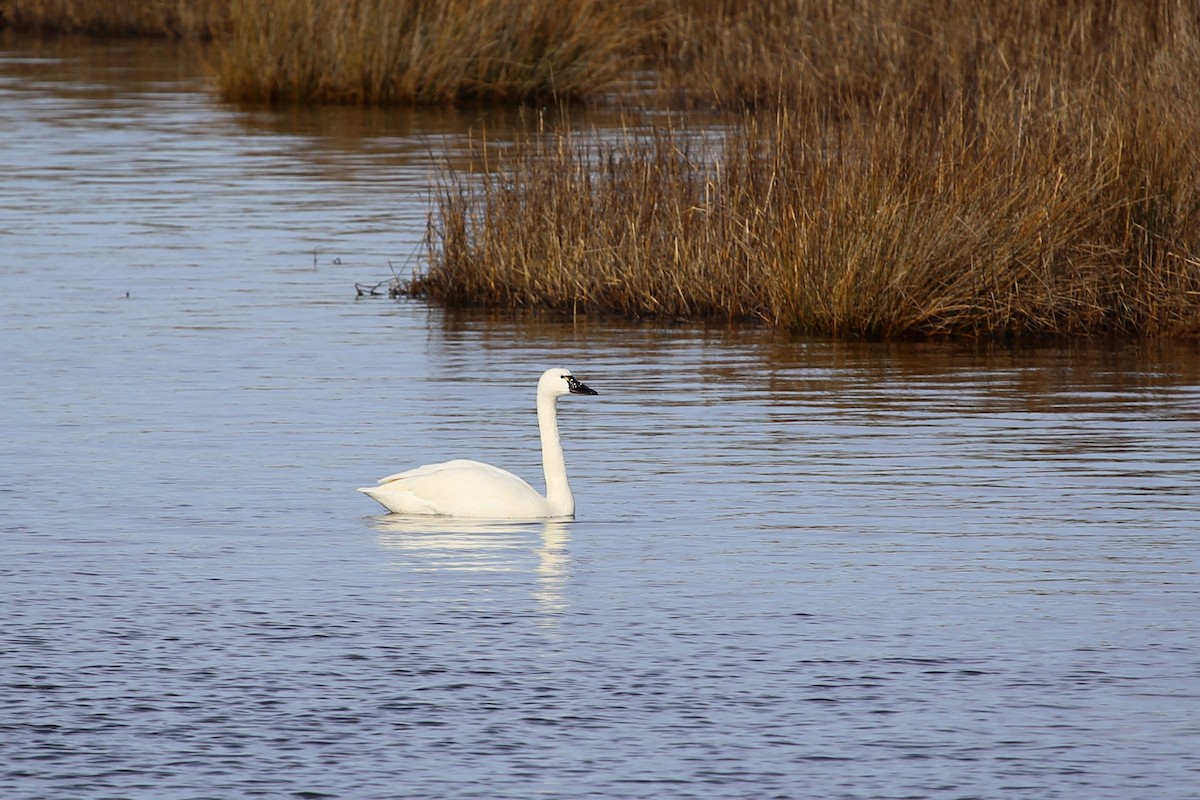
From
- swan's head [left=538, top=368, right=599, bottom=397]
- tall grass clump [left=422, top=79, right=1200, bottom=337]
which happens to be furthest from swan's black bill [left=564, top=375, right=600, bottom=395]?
tall grass clump [left=422, top=79, right=1200, bottom=337]

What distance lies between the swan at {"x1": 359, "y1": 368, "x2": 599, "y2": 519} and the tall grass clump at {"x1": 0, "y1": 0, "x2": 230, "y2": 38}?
3592 cm

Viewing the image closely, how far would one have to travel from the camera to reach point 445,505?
9.02m

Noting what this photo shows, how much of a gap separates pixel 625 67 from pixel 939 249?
21.2 m

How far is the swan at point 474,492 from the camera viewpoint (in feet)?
29.3

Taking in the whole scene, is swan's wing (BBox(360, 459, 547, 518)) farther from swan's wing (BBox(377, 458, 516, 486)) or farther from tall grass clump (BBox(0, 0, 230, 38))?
tall grass clump (BBox(0, 0, 230, 38))

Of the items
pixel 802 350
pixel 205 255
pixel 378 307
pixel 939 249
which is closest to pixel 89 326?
pixel 378 307

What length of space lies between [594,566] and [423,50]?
21.7 meters

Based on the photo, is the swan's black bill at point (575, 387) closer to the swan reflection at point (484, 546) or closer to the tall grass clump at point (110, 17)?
the swan reflection at point (484, 546)

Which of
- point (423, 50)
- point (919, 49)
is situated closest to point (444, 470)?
point (919, 49)

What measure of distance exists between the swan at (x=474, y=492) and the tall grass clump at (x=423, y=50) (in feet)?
64.0

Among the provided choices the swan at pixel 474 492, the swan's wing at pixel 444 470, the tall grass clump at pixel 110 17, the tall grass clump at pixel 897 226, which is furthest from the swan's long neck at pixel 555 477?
the tall grass clump at pixel 110 17

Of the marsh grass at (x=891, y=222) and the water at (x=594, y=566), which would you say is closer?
the water at (x=594, y=566)

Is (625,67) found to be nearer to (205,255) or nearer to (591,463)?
(205,255)

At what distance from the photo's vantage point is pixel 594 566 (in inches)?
325
